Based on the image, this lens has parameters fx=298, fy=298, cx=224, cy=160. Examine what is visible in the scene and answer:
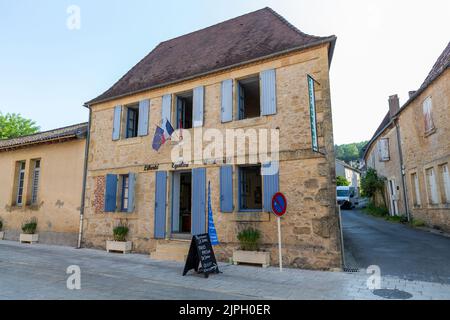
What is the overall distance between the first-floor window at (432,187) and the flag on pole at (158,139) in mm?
11083

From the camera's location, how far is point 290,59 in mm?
8242

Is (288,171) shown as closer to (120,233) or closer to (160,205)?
(160,205)

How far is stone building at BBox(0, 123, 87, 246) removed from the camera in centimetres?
1170

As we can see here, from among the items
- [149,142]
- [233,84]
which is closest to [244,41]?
[233,84]

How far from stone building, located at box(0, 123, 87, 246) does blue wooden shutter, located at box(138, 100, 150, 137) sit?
9.67 feet

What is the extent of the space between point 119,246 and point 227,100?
5894 millimetres

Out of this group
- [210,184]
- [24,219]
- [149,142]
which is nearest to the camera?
[210,184]

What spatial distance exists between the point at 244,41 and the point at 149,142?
472 centimetres

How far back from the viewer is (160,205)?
945 centimetres

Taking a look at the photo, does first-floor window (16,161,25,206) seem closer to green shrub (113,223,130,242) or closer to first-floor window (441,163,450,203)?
green shrub (113,223,130,242)

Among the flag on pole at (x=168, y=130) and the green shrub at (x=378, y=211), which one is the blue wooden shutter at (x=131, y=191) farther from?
the green shrub at (x=378, y=211)

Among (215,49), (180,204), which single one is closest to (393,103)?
(215,49)
